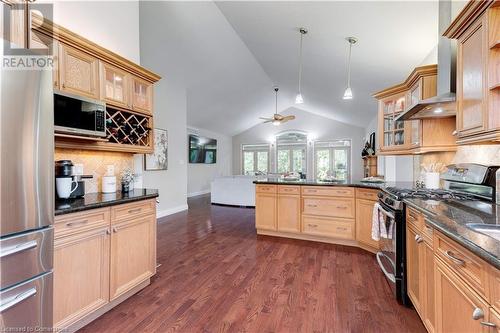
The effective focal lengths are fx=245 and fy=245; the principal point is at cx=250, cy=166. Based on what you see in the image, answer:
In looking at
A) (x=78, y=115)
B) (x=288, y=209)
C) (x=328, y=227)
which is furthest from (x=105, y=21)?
(x=328, y=227)

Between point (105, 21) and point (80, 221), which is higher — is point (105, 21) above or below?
above

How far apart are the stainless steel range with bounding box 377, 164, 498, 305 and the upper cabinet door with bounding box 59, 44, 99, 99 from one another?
2.89m

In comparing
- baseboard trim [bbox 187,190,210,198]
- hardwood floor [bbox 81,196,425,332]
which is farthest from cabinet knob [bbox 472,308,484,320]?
baseboard trim [bbox 187,190,210,198]

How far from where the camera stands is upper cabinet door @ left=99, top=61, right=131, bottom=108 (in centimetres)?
229

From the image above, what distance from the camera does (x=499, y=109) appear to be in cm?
145

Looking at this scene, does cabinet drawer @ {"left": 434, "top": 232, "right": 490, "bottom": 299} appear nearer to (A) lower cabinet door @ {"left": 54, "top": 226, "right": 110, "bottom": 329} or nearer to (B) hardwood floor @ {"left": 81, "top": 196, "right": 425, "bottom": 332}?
(B) hardwood floor @ {"left": 81, "top": 196, "right": 425, "bottom": 332}

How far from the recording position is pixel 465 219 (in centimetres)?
136

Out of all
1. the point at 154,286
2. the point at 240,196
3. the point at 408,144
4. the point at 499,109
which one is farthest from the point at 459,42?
the point at 240,196

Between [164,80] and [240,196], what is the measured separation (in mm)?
3458

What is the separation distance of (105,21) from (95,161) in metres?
1.48

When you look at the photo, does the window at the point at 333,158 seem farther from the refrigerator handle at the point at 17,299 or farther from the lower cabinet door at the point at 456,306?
the refrigerator handle at the point at 17,299

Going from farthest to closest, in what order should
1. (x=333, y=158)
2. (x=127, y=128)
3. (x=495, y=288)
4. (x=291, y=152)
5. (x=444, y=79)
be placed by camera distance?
1. (x=291, y=152)
2. (x=333, y=158)
3. (x=127, y=128)
4. (x=444, y=79)
5. (x=495, y=288)

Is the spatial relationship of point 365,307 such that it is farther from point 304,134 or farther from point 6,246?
point 304,134

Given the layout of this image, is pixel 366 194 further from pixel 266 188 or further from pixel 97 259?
pixel 97 259
